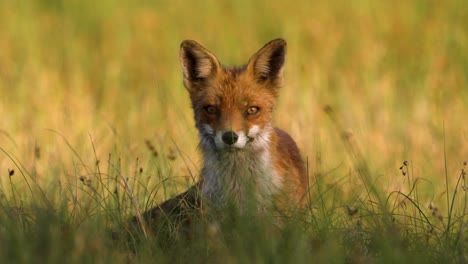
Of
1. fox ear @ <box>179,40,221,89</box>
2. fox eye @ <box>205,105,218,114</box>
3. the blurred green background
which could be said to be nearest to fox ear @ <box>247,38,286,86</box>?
fox ear @ <box>179,40,221,89</box>

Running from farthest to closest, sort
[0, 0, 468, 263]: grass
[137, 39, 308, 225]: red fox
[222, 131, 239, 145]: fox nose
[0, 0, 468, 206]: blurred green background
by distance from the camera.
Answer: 1. [0, 0, 468, 206]: blurred green background
2. [137, 39, 308, 225]: red fox
3. [222, 131, 239, 145]: fox nose
4. [0, 0, 468, 263]: grass

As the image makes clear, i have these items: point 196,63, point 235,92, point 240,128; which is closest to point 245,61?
point 196,63

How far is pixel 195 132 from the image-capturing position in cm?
792

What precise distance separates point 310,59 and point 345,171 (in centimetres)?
318

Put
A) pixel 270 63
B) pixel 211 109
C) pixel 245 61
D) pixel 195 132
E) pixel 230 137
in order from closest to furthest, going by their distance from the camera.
Answer: pixel 230 137 < pixel 211 109 < pixel 270 63 < pixel 195 132 < pixel 245 61

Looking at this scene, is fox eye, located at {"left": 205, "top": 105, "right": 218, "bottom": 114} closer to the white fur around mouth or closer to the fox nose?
the white fur around mouth

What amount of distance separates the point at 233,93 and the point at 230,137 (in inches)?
17.5

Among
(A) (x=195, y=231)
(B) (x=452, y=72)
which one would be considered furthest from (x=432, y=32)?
(A) (x=195, y=231)

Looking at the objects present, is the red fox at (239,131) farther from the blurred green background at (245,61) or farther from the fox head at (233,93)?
the blurred green background at (245,61)

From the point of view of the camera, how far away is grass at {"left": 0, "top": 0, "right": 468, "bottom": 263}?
457 centimetres

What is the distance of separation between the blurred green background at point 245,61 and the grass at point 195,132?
→ 0.9 inches

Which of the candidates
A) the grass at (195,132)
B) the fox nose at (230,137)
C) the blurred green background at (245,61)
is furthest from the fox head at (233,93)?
the blurred green background at (245,61)

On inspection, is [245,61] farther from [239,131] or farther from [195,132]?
[239,131]

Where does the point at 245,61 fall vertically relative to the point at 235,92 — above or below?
below
